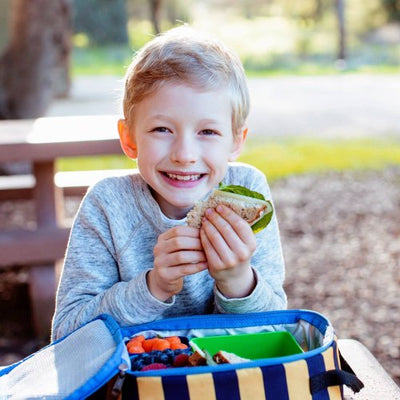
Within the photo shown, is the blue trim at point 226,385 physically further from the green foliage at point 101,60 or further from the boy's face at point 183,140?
Result: the green foliage at point 101,60

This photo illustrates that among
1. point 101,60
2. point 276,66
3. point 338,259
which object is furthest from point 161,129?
point 101,60

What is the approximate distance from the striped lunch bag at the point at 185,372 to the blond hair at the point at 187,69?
0.54 meters

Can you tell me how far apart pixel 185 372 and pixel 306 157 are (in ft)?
24.7

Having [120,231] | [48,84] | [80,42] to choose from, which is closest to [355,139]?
[48,84]

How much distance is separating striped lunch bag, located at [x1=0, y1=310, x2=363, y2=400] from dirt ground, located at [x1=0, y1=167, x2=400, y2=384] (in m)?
2.30

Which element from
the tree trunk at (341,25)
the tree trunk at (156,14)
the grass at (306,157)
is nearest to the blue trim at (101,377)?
the grass at (306,157)

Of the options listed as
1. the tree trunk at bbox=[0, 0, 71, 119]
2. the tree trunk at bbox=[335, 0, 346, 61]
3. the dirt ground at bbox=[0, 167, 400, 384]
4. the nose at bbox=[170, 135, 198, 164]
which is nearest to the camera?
the nose at bbox=[170, 135, 198, 164]

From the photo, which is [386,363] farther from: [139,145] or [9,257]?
[139,145]

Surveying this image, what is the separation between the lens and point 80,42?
25.8 meters

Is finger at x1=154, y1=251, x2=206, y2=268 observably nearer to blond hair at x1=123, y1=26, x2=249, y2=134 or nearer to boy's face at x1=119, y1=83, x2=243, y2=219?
boy's face at x1=119, y1=83, x2=243, y2=219

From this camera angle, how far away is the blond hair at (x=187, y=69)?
1.70 meters

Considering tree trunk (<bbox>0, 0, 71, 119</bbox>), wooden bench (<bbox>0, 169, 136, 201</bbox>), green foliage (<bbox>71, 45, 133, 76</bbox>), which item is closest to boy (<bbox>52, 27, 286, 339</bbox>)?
wooden bench (<bbox>0, 169, 136, 201</bbox>)

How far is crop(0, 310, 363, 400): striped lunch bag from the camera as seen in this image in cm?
128

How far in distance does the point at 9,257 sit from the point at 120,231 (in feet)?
7.98
